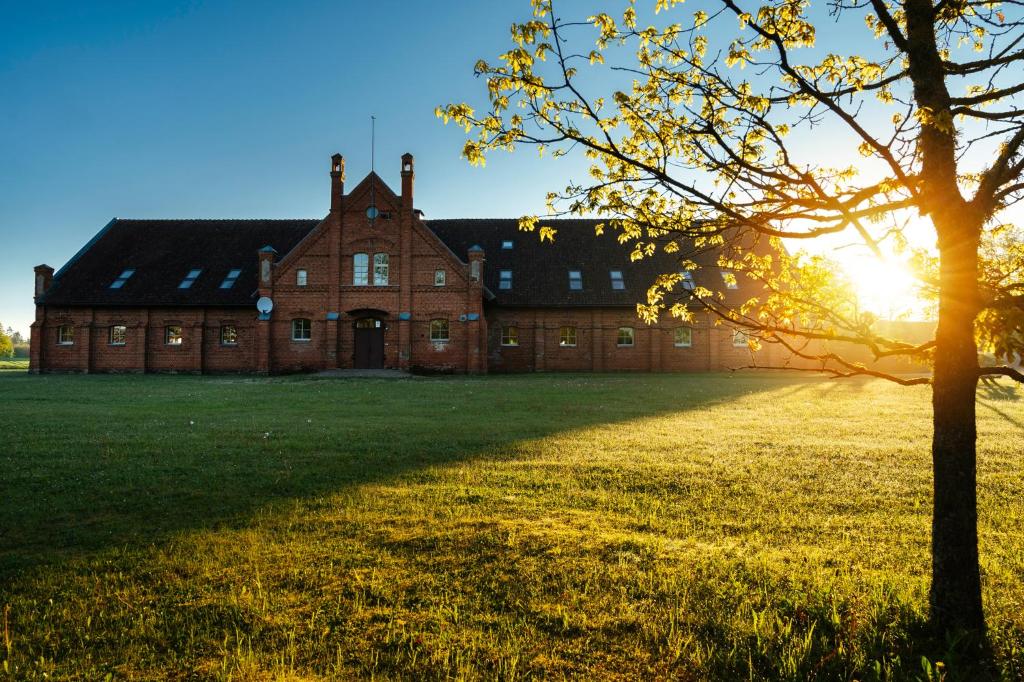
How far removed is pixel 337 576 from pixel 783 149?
398cm

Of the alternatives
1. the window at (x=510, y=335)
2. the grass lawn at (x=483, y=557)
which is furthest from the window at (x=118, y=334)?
the grass lawn at (x=483, y=557)

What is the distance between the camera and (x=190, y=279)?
3303cm

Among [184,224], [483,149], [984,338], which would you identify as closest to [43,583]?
[483,149]

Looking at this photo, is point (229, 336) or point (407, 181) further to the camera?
point (229, 336)

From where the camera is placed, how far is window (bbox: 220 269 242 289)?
3256 cm

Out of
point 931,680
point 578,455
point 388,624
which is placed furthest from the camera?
point 578,455

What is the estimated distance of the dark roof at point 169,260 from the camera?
3216cm

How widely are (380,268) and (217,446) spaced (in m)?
22.4

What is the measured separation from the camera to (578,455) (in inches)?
323

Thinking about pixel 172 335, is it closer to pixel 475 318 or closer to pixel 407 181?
pixel 407 181

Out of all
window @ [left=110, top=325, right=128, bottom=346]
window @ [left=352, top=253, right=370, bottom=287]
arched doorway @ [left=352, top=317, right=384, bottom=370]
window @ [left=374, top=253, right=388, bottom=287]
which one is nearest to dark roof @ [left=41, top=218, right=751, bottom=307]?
window @ [left=110, top=325, right=128, bottom=346]

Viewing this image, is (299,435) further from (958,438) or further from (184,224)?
(184,224)

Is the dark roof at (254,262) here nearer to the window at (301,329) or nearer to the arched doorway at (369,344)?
the window at (301,329)

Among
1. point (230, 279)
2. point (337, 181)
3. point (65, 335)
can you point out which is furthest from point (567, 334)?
point (65, 335)
